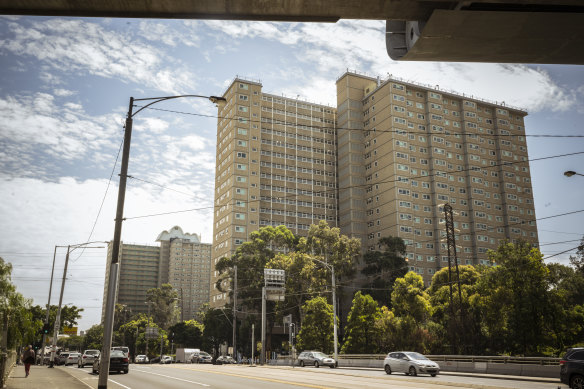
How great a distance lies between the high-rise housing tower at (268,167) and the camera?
111m

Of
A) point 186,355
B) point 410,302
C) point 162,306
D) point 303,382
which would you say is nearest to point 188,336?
point 186,355

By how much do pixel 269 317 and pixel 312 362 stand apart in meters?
35.4

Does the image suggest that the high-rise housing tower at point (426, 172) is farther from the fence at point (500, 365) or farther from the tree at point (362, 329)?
the fence at point (500, 365)

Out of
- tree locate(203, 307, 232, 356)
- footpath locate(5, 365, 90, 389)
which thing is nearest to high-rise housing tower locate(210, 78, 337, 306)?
tree locate(203, 307, 232, 356)

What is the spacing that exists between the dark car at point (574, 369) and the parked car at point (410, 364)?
9773 millimetres

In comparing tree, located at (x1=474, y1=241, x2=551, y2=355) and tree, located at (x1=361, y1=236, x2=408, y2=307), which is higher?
tree, located at (x1=361, y1=236, x2=408, y2=307)

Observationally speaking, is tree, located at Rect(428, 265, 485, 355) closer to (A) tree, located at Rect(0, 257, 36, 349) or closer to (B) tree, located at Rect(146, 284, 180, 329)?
(A) tree, located at Rect(0, 257, 36, 349)

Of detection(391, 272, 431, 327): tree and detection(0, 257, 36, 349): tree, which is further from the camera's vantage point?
detection(391, 272, 431, 327): tree

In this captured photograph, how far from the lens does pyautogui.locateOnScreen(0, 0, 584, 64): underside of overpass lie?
25.2 feet

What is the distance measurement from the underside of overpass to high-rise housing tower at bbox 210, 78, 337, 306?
99.2m

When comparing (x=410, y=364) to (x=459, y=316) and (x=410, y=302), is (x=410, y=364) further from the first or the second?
(x=459, y=316)

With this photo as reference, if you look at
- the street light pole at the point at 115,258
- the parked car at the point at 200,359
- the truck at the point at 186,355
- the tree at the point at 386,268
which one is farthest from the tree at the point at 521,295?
the truck at the point at 186,355

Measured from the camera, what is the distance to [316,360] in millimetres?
42531

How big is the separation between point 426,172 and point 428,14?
108 m
